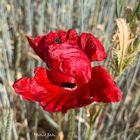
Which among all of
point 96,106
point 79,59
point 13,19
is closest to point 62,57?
point 79,59

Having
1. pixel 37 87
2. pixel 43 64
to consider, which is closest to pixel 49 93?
pixel 37 87

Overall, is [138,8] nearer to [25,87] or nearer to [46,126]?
[25,87]

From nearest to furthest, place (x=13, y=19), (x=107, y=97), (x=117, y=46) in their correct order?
(x=107, y=97) → (x=117, y=46) → (x=13, y=19)

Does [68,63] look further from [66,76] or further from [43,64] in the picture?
[43,64]

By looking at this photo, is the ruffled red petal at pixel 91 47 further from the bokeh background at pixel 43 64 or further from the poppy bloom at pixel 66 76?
the bokeh background at pixel 43 64

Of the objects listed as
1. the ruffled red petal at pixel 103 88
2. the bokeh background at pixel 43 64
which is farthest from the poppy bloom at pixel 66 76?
the bokeh background at pixel 43 64

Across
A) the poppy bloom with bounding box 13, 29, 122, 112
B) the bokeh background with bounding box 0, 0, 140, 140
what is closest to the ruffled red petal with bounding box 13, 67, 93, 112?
the poppy bloom with bounding box 13, 29, 122, 112
